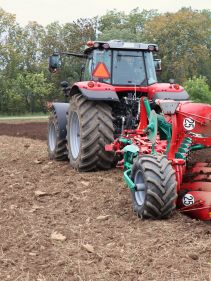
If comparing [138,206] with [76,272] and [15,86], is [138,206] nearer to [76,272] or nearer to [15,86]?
[76,272]

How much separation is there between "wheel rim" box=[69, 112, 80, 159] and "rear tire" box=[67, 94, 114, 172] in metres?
0.45

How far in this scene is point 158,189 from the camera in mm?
4930

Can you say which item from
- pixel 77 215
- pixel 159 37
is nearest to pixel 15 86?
pixel 159 37

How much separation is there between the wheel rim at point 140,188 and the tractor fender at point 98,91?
7.61 feet

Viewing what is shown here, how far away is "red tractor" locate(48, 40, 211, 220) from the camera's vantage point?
5.06 m

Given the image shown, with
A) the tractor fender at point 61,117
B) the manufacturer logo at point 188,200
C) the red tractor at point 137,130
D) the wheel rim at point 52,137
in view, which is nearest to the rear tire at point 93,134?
the red tractor at point 137,130

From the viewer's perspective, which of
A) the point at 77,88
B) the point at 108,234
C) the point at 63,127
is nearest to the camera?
the point at 108,234

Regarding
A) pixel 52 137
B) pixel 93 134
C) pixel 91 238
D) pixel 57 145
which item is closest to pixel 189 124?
pixel 91 238

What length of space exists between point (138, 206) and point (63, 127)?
4.27 meters

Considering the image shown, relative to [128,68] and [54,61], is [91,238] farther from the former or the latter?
[54,61]

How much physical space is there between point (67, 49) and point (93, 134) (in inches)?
1509

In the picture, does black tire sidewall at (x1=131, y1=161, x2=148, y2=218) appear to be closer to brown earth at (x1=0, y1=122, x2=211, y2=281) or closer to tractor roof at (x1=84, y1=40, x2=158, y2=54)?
brown earth at (x1=0, y1=122, x2=211, y2=281)

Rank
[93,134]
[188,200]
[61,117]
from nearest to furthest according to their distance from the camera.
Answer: [188,200]
[93,134]
[61,117]

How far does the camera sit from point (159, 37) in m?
46.1
